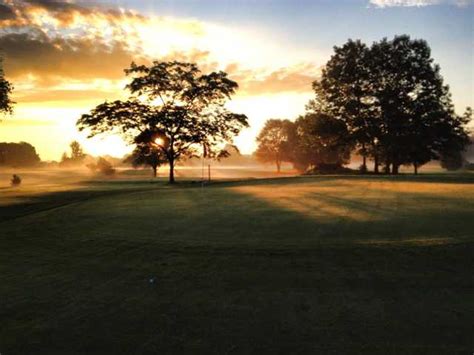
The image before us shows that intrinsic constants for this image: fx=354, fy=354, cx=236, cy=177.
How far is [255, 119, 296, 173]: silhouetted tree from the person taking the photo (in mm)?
112812

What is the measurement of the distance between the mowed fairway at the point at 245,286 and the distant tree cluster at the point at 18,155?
543 ft

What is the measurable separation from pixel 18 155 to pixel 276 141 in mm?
120256

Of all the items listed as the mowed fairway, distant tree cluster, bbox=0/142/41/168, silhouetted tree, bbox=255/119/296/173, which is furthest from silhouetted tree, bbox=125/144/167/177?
distant tree cluster, bbox=0/142/41/168

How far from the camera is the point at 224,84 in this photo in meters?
53.0

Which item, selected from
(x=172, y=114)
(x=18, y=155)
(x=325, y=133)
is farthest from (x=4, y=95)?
(x=18, y=155)

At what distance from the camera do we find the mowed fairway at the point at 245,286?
5422mm

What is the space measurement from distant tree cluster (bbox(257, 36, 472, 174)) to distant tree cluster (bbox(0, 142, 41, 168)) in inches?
5601

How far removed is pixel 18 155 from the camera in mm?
160250

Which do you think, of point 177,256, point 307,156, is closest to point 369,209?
point 177,256

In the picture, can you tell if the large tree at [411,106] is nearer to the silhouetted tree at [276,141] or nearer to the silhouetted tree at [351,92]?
the silhouetted tree at [351,92]

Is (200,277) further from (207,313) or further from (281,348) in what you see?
(281,348)

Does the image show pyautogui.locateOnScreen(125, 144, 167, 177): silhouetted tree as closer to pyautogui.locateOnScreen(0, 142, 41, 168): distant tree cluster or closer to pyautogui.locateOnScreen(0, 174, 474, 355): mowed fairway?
pyautogui.locateOnScreen(0, 174, 474, 355): mowed fairway

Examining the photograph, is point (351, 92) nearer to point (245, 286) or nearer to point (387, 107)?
point (387, 107)

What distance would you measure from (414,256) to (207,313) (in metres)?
6.05
